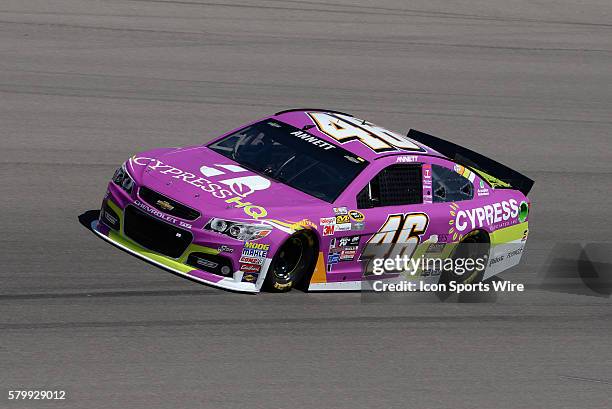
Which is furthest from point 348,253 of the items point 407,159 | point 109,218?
point 109,218

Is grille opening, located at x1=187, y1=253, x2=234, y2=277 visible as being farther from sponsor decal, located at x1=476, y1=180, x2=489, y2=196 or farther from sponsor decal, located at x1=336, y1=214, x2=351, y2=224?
sponsor decal, located at x1=476, y1=180, x2=489, y2=196

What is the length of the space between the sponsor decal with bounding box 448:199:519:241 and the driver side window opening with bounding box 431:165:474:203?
115 millimetres

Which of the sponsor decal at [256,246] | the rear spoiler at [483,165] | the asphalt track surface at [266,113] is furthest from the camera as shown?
the rear spoiler at [483,165]

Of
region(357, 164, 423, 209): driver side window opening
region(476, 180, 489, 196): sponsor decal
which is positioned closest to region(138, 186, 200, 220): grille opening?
region(357, 164, 423, 209): driver side window opening

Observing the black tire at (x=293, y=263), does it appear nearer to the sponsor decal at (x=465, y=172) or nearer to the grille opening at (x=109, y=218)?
the grille opening at (x=109, y=218)

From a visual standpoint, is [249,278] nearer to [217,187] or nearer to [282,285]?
[282,285]

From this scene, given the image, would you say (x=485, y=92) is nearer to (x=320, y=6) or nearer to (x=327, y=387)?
(x=320, y=6)

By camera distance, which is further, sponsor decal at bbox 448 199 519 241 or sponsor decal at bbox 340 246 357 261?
sponsor decal at bbox 448 199 519 241

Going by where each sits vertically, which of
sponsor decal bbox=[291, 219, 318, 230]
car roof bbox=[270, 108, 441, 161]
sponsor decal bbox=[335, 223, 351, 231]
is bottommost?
sponsor decal bbox=[335, 223, 351, 231]

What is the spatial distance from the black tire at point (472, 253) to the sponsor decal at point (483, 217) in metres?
0.12

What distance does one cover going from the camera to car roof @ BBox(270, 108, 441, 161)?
10695 millimetres

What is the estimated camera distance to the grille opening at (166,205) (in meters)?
9.59

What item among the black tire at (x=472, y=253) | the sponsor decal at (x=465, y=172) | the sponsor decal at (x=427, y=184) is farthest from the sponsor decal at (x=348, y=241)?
the sponsor decal at (x=465, y=172)

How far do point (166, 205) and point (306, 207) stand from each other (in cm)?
123
